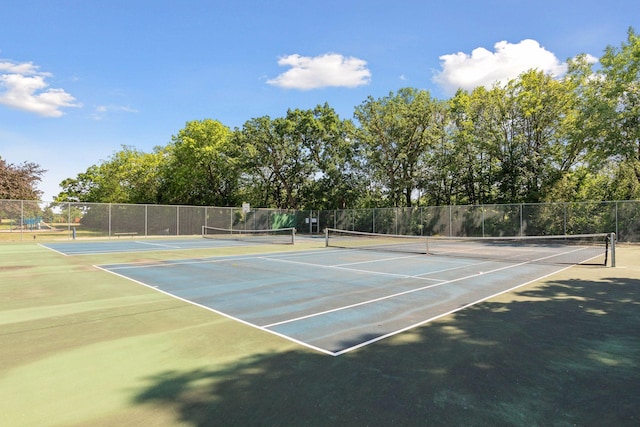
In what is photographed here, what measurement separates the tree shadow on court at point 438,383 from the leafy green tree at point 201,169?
39311 millimetres

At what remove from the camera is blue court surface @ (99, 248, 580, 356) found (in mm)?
5703

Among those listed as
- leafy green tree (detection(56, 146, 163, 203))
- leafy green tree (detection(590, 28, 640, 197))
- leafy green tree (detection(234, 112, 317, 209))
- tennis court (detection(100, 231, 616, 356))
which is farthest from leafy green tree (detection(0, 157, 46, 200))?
leafy green tree (detection(590, 28, 640, 197))

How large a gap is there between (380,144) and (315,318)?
34285 millimetres

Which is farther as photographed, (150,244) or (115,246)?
(150,244)

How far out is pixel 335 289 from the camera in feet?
28.4

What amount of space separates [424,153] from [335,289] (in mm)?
31793

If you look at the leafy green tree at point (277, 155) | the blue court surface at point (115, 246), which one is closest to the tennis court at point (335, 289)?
the blue court surface at point (115, 246)

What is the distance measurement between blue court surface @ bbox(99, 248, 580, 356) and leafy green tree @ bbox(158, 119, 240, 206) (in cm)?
3162

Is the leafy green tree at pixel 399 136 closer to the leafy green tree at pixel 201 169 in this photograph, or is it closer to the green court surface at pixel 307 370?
the leafy green tree at pixel 201 169

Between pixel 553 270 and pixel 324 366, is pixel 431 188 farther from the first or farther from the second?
pixel 324 366

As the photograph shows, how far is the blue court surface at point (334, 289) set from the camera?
570cm

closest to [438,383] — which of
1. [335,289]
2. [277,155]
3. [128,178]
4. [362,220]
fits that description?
[335,289]

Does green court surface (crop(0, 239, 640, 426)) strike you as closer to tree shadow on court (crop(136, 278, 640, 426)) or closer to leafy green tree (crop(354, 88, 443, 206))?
tree shadow on court (crop(136, 278, 640, 426))

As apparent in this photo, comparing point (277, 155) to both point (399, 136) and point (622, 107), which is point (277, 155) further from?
point (622, 107)
